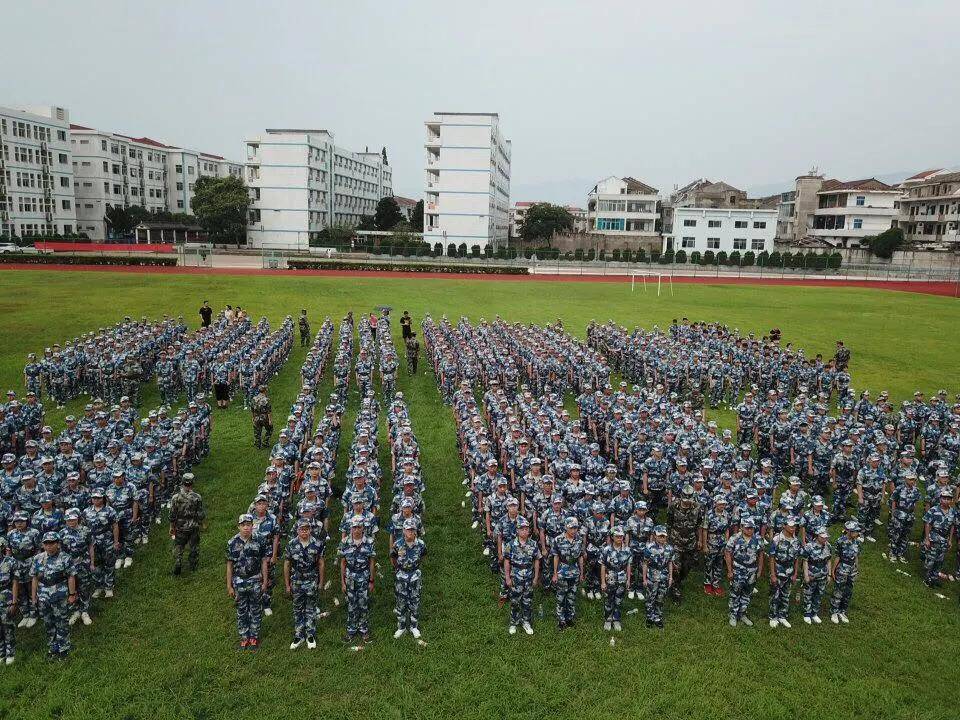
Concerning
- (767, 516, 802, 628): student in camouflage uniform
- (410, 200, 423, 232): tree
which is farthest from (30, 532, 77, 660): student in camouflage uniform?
(410, 200, 423, 232): tree

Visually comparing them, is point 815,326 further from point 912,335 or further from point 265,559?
point 265,559

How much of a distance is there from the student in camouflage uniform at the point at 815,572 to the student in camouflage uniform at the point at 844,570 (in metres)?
0.14

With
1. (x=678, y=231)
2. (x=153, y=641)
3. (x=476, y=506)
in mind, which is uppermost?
(x=678, y=231)

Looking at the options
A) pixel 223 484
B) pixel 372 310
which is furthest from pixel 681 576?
pixel 372 310

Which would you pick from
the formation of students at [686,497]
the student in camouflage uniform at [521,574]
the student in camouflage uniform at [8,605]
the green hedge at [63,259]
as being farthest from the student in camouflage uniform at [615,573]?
the green hedge at [63,259]

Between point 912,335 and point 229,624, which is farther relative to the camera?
point 912,335

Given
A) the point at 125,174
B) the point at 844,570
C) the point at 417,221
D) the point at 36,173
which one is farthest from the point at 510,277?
the point at 125,174

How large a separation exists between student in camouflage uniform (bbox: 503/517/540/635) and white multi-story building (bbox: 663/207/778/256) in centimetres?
6454

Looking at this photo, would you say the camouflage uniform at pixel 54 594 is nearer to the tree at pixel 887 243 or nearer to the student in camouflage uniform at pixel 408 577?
the student in camouflage uniform at pixel 408 577

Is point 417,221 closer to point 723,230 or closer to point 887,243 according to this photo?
point 723,230

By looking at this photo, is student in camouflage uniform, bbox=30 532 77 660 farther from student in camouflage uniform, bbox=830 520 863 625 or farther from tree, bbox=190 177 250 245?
tree, bbox=190 177 250 245

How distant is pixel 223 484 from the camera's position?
12.6m

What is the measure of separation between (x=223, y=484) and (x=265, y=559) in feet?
16.6

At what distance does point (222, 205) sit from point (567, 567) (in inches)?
2553
